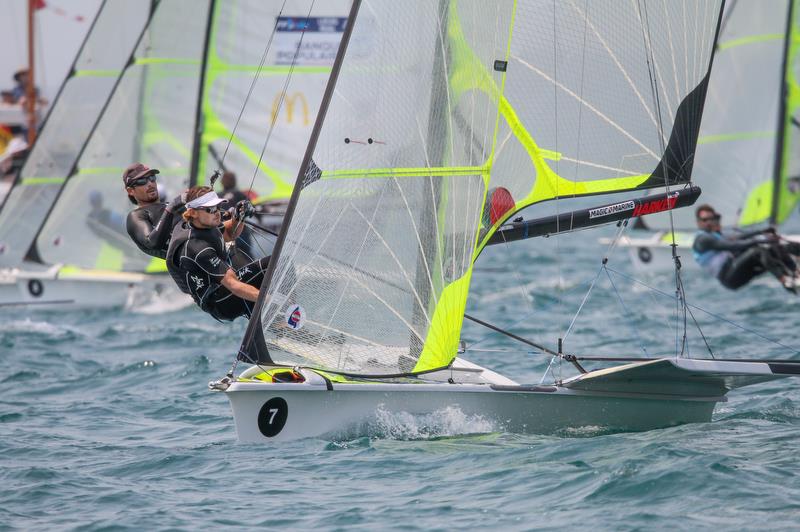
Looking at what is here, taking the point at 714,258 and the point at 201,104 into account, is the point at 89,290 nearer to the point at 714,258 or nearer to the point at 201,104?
the point at 201,104

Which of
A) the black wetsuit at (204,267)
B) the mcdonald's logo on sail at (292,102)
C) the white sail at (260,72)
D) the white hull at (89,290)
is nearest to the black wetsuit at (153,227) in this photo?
the black wetsuit at (204,267)

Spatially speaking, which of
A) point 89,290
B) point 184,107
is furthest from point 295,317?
point 184,107

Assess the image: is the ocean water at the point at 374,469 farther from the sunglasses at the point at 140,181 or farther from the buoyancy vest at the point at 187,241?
the sunglasses at the point at 140,181

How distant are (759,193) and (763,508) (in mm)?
11636

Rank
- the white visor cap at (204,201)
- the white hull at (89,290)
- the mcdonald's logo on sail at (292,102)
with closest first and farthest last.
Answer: the white visor cap at (204,201) < the white hull at (89,290) < the mcdonald's logo on sail at (292,102)

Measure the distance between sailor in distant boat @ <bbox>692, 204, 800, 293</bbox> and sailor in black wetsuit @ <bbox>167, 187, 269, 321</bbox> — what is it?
6.84 m

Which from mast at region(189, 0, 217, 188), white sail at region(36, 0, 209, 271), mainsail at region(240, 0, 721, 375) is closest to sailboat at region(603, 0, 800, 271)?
mast at region(189, 0, 217, 188)

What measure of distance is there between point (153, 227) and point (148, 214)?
0.11 metres

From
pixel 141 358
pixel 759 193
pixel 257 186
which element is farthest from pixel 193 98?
pixel 759 193

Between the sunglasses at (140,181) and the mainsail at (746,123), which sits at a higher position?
the mainsail at (746,123)

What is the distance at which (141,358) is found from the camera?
10.4 m

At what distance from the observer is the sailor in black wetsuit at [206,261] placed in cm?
663

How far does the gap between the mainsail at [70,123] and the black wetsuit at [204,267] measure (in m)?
8.38

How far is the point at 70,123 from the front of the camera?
14.7 m
